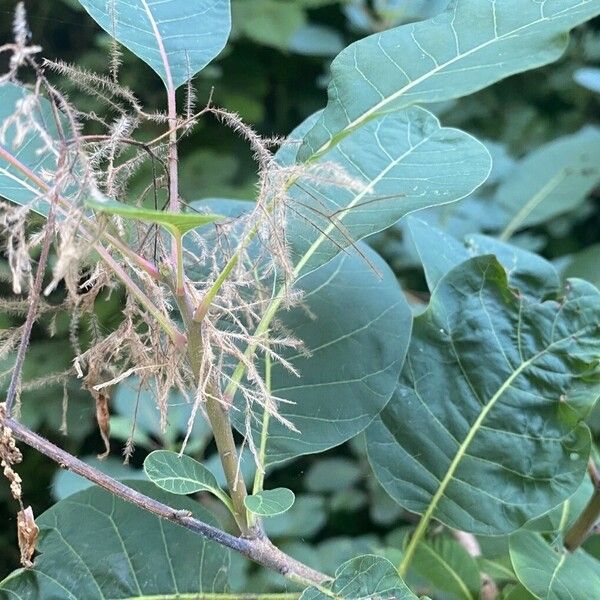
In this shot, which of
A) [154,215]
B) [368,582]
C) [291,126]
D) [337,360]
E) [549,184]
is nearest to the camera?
[154,215]

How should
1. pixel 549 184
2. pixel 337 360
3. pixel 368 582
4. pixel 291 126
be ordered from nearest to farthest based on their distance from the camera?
pixel 368 582, pixel 337 360, pixel 549 184, pixel 291 126

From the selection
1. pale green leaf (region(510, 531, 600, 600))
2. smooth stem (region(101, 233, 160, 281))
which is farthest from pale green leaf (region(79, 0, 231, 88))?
pale green leaf (region(510, 531, 600, 600))

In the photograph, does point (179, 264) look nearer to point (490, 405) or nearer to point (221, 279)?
point (221, 279)

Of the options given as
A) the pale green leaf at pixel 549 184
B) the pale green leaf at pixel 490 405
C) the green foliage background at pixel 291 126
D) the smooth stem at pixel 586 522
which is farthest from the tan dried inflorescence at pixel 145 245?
the pale green leaf at pixel 549 184

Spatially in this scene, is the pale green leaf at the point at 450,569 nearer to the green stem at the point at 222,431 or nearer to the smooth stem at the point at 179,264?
the green stem at the point at 222,431

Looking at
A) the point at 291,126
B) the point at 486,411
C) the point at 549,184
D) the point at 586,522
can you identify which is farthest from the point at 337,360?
the point at 291,126

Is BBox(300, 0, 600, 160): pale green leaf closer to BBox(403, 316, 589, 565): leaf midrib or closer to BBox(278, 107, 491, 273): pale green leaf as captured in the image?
BBox(278, 107, 491, 273): pale green leaf

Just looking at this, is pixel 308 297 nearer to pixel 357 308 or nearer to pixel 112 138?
pixel 357 308
